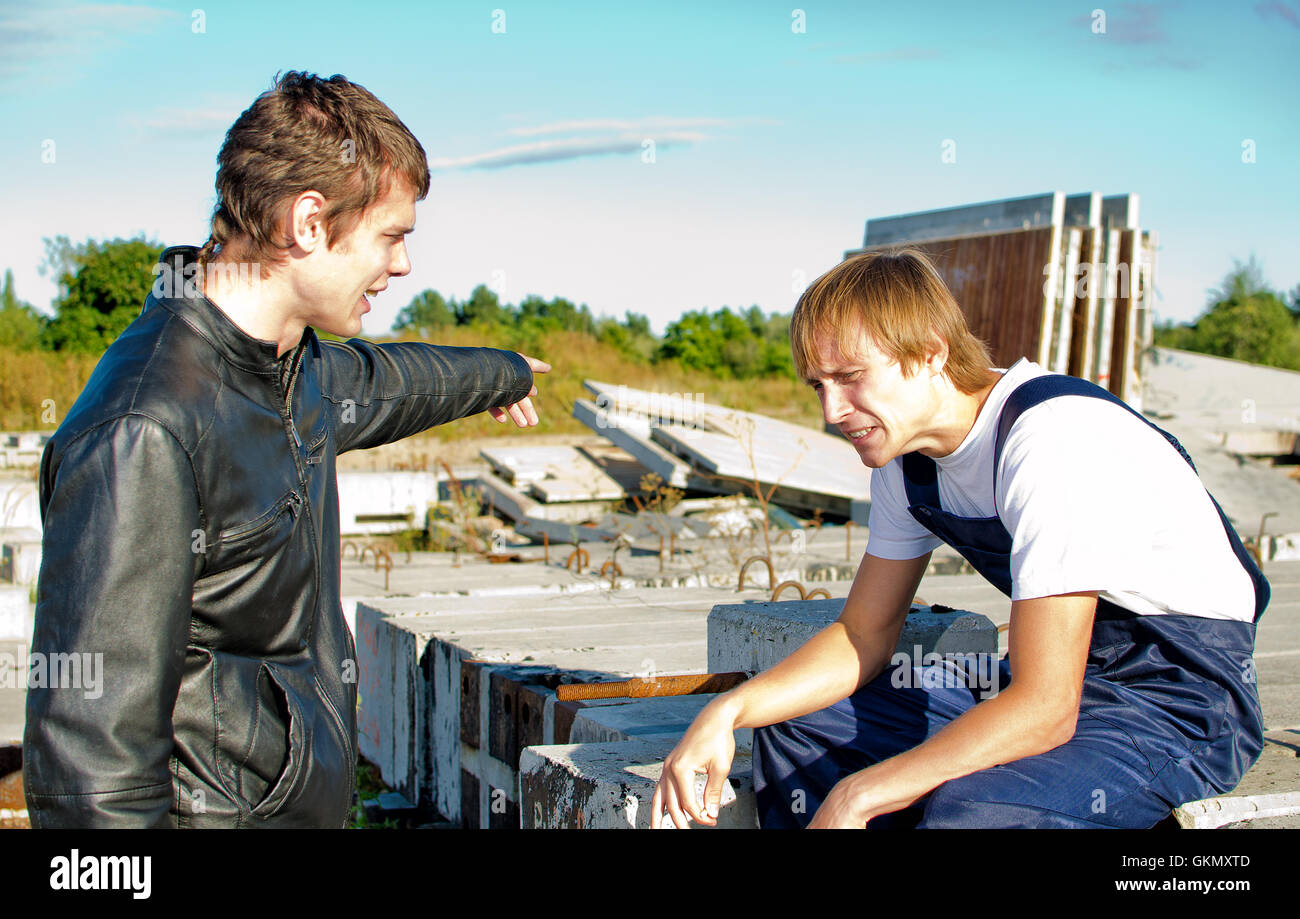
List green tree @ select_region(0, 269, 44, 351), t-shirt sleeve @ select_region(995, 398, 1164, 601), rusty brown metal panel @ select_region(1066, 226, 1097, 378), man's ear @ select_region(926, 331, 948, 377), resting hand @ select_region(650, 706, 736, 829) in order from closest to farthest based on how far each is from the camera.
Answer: t-shirt sleeve @ select_region(995, 398, 1164, 601) < resting hand @ select_region(650, 706, 736, 829) < man's ear @ select_region(926, 331, 948, 377) < rusty brown metal panel @ select_region(1066, 226, 1097, 378) < green tree @ select_region(0, 269, 44, 351)

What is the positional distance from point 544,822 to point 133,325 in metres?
1.36

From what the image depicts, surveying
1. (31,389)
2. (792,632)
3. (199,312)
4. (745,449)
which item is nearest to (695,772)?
(792,632)

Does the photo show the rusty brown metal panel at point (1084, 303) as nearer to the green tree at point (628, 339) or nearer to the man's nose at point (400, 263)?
the man's nose at point (400, 263)

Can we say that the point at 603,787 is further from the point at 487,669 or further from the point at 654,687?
the point at 487,669

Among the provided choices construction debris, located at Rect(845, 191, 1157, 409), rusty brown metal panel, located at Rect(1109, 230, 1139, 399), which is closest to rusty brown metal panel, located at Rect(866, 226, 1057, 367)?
construction debris, located at Rect(845, 191, 1157, 409)

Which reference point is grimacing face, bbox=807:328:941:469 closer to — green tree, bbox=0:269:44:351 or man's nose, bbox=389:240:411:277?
man's nose, bbox=389:240:411:277

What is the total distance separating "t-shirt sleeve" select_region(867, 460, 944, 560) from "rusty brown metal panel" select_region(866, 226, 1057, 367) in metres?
11.6

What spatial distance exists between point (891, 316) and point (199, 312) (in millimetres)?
1274

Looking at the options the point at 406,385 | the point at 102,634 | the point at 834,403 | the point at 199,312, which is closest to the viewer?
the point at 102,634

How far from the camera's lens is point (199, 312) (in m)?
1.80

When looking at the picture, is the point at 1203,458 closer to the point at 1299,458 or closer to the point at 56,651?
the point at 1299,458

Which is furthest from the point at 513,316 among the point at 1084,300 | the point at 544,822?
the point at 544,822

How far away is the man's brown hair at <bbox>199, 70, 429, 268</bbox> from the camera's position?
6.00 ft

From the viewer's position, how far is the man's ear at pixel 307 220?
1.83 m
